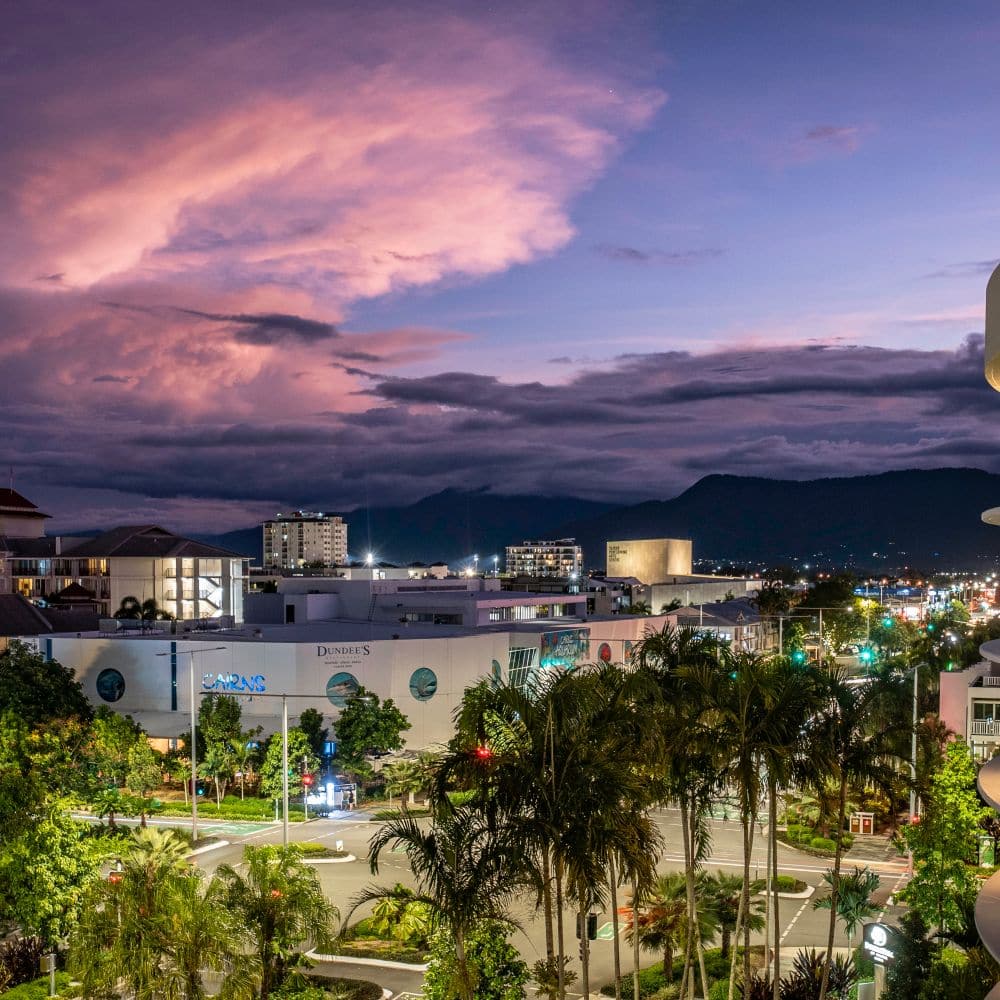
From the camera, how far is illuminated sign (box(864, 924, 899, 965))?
25.6 meters

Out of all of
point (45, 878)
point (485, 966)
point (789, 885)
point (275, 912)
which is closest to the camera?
point (485, 966)

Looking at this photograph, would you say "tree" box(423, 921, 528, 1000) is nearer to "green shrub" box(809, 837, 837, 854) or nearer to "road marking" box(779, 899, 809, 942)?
"road marking" box(779, 899, 809, 942)

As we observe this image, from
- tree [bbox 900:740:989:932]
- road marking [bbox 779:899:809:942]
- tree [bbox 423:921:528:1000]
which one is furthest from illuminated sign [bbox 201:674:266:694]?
tree [bbox 423:921:528:1000]

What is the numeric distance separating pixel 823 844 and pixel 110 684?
136 ft

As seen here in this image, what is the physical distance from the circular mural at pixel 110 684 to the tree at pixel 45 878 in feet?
123

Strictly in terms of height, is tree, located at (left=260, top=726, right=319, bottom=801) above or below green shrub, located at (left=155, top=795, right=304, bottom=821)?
above

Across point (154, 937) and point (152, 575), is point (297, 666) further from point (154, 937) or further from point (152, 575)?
point (152, 575)

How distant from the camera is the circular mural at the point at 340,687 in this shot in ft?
210

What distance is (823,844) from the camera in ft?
152

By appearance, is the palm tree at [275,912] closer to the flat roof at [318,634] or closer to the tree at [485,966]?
the tree at [485,966]

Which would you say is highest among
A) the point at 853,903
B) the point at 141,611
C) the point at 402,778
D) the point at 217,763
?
the point at 141,611

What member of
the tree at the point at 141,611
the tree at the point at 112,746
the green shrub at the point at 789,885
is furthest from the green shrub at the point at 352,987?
the tree at the point at 141,611

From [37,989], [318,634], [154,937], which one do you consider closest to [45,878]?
[37,989]

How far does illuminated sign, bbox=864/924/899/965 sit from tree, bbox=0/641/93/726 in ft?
141
